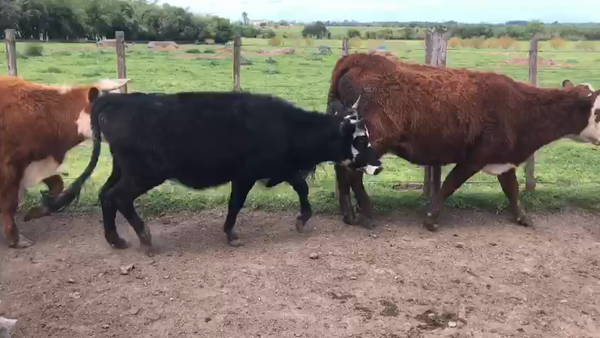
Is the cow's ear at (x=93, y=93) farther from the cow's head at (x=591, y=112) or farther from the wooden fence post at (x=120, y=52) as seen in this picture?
the cow's head at (x=591, y=112)

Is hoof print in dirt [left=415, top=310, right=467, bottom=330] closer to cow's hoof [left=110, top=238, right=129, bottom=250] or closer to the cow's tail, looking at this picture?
cow's hoof [left=110, top=238, right=129, bottom=250]

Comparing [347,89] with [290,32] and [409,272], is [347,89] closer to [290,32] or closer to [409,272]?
[409,272]

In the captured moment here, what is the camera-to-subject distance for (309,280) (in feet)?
17.2

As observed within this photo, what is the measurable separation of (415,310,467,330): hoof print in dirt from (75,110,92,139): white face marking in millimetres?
3809

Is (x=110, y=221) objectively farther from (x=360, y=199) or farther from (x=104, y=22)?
(x=104, y=22)

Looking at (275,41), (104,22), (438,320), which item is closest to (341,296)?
(438,320)

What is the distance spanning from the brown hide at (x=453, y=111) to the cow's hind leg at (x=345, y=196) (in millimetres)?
543

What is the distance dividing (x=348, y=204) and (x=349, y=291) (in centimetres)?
187

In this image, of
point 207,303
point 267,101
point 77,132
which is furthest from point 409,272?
point 77,132

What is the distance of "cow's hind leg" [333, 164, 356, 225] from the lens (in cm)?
675

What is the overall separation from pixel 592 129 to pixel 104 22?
1560 cm

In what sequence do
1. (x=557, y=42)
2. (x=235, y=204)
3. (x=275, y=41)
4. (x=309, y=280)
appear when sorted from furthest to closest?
(x=275, y=41) < (x=557, y=42) < (x=235, y=204) < (x=309, y=280)

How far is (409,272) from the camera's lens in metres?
5.44

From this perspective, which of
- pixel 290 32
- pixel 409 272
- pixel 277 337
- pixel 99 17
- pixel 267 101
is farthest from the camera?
pixel 290 32
